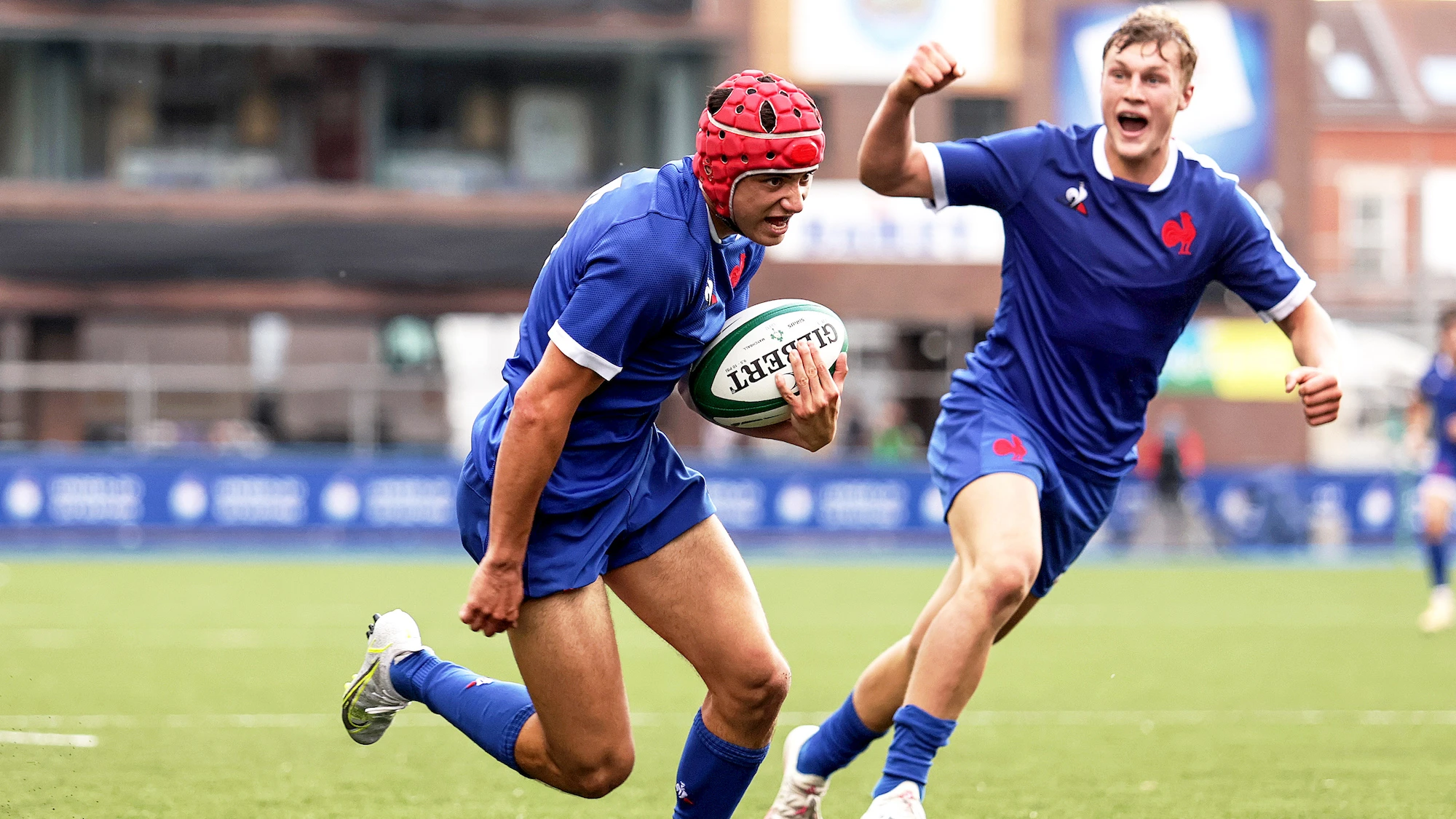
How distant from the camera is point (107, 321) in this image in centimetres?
2869

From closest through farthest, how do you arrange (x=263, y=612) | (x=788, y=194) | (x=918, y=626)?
(x=788, y=194) → (x=918, y=626) → (x=263, y=612)

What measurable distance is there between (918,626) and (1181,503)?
1926cm

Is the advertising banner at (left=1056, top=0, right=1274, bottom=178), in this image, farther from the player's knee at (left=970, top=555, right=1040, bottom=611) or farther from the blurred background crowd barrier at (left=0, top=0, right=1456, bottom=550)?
the player's knee at (left=970, top=555, right=1040, bottom=611)

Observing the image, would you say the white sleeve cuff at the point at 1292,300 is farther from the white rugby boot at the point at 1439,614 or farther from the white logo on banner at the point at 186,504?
the white logo on banner at the point at 186,504

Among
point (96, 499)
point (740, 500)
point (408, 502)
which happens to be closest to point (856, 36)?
point (740, 500)

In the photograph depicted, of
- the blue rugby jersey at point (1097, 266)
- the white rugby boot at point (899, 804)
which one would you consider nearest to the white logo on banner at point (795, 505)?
the blue rugby jersey at point (1097, 266)

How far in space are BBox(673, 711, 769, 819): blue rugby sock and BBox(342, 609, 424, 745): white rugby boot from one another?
1.05 m

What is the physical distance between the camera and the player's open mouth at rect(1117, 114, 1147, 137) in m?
5.44

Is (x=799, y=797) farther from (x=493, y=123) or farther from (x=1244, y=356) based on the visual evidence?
(x=1244, y=356)

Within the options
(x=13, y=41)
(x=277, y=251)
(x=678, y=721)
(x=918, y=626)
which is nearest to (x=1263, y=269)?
(x=918, y=626)

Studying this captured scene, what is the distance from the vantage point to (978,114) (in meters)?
30.7

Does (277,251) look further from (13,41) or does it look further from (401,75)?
(13,41)

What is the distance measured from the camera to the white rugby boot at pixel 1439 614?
1266cm

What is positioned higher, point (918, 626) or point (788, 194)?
point (788, 194)
